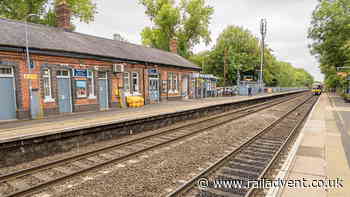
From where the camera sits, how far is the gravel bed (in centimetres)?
448

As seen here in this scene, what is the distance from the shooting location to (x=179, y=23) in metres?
42.2

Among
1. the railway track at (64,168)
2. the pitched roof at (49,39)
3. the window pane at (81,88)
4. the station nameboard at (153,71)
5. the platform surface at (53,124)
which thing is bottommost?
the railway track at (64,168)

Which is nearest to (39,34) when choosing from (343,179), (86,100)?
(86,100)

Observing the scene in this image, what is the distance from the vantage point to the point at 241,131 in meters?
10.3

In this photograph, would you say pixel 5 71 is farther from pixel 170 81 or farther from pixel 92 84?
pixel 170 81

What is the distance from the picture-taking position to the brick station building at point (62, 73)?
11266 millimetres

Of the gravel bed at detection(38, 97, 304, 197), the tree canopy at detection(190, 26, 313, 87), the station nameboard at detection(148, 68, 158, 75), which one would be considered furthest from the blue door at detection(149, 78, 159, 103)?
the tree canopy at detection(190, 26, 313, 87)

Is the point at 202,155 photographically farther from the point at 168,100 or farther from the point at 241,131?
the point at 168,100

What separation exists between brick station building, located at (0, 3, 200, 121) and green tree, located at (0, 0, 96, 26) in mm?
13507

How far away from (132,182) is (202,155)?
271cm

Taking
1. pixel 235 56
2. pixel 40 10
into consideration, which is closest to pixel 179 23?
pixel 235 56

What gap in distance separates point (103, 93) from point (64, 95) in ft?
10.0

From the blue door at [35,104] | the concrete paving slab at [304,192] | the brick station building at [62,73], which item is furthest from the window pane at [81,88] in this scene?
the concrete paving slab at [304,192]

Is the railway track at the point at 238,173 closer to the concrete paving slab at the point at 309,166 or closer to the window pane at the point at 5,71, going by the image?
the concrete paving slab at the point at 309,166
